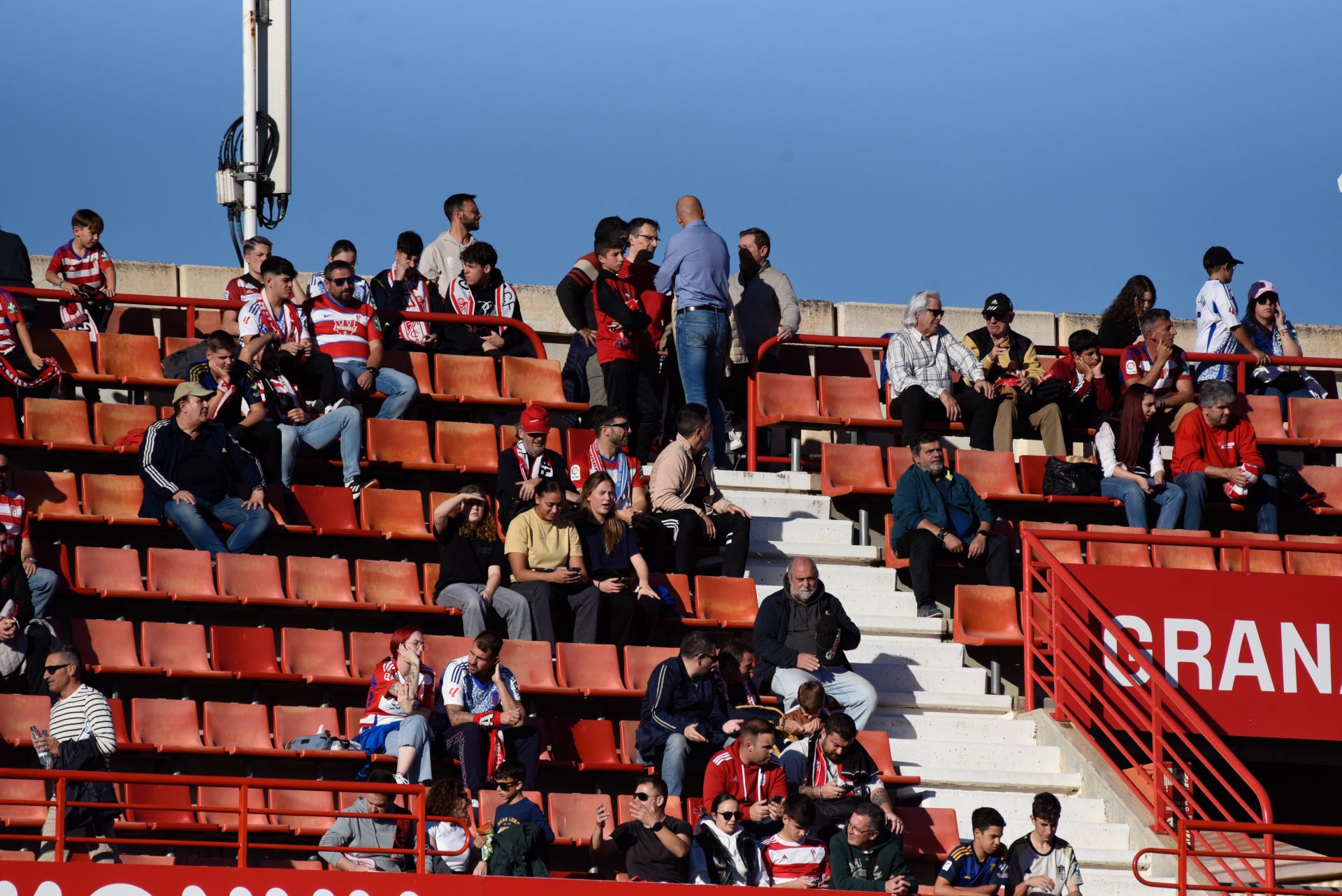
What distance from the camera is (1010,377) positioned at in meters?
13.5

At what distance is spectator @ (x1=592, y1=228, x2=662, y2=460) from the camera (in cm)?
1262

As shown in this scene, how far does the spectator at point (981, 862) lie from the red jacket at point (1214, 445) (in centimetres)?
452

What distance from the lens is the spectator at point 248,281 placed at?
13.1 metres

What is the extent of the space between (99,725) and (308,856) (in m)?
1.19

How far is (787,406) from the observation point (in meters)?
13.6

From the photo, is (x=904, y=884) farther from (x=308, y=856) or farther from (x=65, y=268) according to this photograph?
(x=65, y=268)

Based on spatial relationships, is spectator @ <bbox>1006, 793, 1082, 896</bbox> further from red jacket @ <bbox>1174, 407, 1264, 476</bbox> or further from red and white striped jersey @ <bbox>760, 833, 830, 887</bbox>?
red jacket @ <bbox>1174, 407, 1264, 476</bbox>

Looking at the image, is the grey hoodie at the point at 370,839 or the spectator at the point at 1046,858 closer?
the grey hoodie at the point at 370,839

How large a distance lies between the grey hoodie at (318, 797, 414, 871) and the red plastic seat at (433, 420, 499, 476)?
382cm

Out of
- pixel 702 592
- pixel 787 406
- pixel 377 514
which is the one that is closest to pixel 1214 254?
pixel 787 406

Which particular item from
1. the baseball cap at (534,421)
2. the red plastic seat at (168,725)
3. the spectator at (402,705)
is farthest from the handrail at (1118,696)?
the red plastic seat at (168,725)

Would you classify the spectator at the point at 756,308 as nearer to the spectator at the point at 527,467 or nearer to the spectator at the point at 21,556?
the spectator at the point at 527,467

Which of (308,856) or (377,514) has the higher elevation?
(377,514)

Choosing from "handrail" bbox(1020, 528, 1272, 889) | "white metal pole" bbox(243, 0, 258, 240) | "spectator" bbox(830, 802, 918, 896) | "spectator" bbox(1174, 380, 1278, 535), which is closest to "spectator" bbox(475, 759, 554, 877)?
"spectator" bbox(830, 802, 918, 896)
